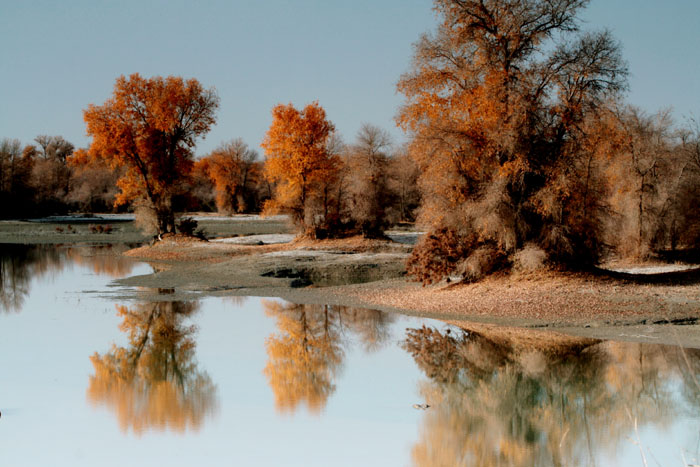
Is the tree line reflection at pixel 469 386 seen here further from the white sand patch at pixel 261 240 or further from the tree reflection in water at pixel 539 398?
the white sand patch at pixel 261 240

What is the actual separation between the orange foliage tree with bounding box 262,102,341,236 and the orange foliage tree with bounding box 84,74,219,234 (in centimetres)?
480

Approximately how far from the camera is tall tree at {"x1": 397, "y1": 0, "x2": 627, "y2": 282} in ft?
73.9

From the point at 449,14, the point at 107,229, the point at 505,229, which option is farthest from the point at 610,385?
the point at 107,229

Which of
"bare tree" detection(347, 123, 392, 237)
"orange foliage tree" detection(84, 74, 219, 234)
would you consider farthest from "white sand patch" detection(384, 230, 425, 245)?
"orange foliage tree" detection(84, 74, 219, 234)

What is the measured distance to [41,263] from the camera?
4106 cm

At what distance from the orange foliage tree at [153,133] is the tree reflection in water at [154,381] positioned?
27001 mm

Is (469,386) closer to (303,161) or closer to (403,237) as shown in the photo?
(303,161)

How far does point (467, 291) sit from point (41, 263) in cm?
2779

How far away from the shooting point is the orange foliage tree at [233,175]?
99.4 metres

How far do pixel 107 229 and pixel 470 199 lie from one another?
2202 inches

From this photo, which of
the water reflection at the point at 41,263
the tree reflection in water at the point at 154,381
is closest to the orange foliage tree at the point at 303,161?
the water reflection at the point at 41,263

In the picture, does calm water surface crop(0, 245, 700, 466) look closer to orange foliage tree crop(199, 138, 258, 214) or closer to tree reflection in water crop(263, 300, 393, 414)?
tree reflection in water crop(263, 300, 393, 414)

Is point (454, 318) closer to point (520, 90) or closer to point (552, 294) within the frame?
point (552, 294)

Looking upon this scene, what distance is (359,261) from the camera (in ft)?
121
